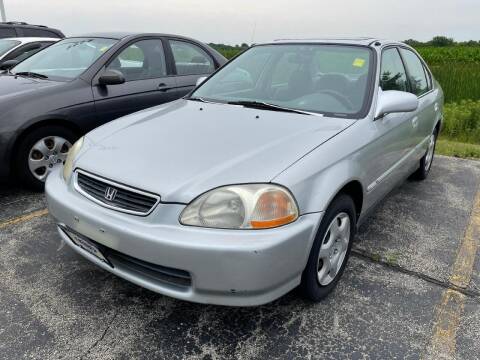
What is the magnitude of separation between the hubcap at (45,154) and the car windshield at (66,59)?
69 centimetres

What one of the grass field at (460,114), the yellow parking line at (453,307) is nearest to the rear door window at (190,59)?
the grass field at (460,114)

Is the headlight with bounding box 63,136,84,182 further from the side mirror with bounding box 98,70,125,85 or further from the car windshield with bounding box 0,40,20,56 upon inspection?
the car windshield with bounding box 0,40,20,56

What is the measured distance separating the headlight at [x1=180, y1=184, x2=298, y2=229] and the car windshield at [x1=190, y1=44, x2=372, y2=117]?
1.01 m

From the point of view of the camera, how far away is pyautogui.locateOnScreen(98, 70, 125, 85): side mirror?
423 centimetres

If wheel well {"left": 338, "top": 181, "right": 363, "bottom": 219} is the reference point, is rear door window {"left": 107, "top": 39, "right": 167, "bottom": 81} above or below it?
above

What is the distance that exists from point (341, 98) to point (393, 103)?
0.34 meters

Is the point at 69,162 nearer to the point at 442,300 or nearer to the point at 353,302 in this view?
the point at 353,302

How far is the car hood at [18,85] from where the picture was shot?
12.6 feet

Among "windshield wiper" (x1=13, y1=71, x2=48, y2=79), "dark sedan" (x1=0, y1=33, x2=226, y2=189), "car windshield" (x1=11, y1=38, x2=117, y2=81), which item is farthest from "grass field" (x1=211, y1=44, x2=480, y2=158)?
"windshield wiper" (x1=13, y1=71, x2=48, y2=79)

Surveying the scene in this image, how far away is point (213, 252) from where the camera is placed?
1871 millimetres

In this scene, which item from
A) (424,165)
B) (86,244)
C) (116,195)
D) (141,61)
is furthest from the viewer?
(141,61)

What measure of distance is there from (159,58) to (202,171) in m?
3.30

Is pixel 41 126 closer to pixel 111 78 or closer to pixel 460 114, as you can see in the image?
pixel 111 78

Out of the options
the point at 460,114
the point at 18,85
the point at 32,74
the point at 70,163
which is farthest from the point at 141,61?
the point at 460,114
